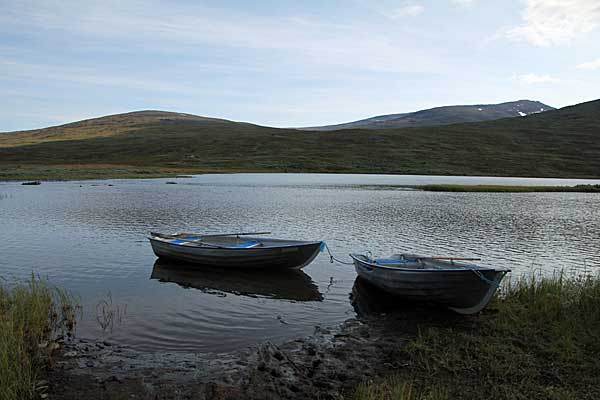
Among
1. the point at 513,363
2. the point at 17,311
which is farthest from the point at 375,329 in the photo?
the point at 17,311

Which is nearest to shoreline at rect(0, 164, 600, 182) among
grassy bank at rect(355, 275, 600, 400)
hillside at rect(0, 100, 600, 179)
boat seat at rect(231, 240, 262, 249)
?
hillside at rect(0, 100, 600, 179)

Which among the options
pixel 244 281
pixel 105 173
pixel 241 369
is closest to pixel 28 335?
pixel 241 369

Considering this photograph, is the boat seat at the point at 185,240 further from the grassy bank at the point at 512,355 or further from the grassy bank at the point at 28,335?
the grassy bank at the point at 512,355

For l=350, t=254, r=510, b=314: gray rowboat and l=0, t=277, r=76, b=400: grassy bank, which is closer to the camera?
l=0, t=277, r=76, b=400: grassy bank

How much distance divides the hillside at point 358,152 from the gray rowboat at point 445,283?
83.8m

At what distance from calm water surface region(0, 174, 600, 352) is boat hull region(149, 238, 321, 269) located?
1.63ft

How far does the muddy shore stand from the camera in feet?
28.2

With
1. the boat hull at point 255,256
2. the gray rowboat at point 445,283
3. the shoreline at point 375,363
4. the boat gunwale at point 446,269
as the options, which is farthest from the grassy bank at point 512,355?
the boat hull at point 255,256

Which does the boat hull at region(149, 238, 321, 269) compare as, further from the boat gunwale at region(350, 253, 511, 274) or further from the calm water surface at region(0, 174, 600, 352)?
the boat gunwale at region(350, 253, 511, 274)

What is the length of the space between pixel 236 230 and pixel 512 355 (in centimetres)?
2069

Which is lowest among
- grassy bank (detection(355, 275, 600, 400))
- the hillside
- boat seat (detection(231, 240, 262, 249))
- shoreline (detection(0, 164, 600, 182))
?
grassy bank (detection(355, 275, 600, 400))

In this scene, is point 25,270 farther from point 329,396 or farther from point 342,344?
point 329,396

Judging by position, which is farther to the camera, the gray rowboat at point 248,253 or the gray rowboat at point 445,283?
the gray rowboat at point 248,253

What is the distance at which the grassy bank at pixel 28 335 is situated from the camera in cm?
800
